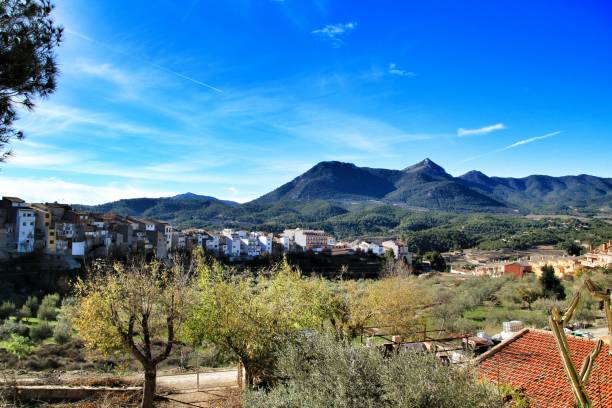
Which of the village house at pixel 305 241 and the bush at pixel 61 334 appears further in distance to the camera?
the village house at pixel 305 241

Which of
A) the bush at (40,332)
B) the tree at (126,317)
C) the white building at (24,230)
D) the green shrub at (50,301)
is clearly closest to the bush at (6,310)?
the green shrub at (50,301)

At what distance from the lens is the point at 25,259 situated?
170ft

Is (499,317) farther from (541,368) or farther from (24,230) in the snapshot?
(24,230)

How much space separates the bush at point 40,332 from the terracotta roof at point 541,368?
23.8 m

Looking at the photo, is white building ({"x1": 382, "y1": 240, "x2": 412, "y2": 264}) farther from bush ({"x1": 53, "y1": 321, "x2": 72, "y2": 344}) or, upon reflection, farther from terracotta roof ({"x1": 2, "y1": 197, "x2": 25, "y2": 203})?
bush ({"x1": 53, "y1": 321, "x2": 72, "y2": 344})

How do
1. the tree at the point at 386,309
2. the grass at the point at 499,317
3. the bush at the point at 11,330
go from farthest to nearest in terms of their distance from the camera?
the grass at the point at 499,317 → the bush at the point at 11,330 → the tree at the point at 386,309

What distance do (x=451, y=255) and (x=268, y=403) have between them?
102 meters

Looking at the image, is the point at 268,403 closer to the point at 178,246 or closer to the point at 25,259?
the point at 25,259

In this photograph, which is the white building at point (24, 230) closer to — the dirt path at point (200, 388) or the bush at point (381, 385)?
the dirt path at point (200, 388)

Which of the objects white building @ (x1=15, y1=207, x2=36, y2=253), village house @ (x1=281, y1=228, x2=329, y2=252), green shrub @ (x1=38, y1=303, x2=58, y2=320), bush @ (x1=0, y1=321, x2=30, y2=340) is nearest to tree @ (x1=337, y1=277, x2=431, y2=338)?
bush @ (x1=0, y1=321, x2=30, y2=340)

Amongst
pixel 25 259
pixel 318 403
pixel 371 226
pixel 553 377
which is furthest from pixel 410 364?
pixel 371 226

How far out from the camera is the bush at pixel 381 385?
600 cm

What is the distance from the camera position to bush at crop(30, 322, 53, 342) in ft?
81.1

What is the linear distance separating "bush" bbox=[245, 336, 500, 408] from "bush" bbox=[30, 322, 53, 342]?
22.1 metres
